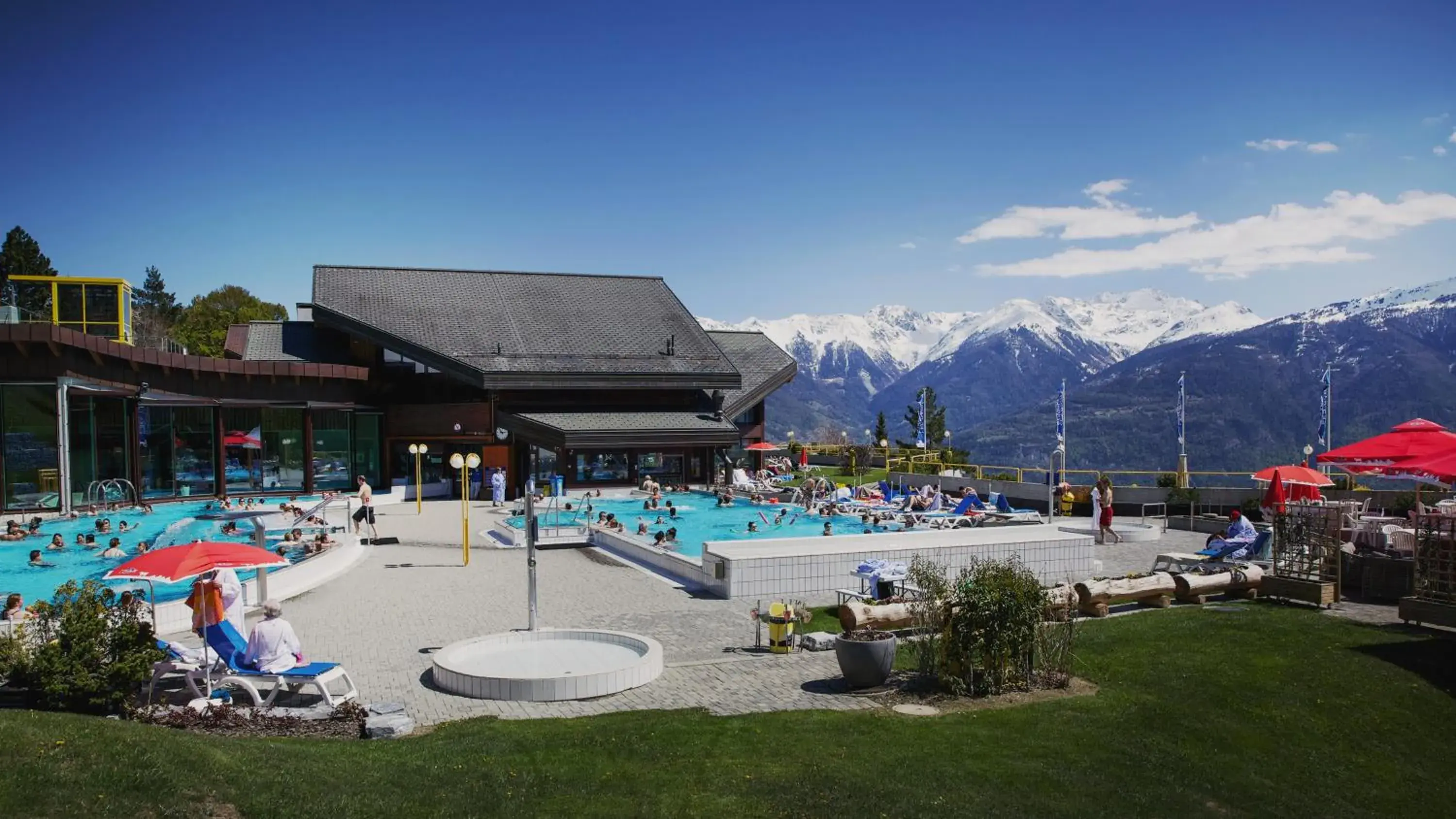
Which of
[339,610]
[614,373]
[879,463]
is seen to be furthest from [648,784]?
[879,463]

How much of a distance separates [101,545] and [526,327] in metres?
19.7

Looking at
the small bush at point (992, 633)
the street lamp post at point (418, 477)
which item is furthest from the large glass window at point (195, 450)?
the small bush at point (992, 633)

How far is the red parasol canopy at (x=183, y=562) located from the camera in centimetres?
956

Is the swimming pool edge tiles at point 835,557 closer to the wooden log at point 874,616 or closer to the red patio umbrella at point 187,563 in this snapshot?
the wooden log at point 874,616

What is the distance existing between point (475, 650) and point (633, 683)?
230 cm

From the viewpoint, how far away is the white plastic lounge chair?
30.6 feet

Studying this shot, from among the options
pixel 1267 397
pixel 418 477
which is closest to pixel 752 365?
pixel 418 477

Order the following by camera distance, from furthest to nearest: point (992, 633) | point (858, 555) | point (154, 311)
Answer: point (154, 311)
point (858, 555)
point (992, 633)

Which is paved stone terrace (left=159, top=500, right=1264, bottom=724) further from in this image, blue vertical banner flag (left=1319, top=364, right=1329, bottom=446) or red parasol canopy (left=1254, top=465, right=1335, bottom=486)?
blue vertical banner flag (left=1319, top=364, right=1329, bottom=446)

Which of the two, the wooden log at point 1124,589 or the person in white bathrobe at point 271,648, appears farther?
the wooden log at point 1124,589

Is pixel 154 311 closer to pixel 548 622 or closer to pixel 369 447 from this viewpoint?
pixel 369 447

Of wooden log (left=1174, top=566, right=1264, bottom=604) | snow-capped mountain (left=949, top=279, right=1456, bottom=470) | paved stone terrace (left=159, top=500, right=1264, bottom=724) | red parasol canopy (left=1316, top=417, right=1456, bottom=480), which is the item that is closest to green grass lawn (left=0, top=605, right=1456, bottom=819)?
paved stone terrace (left=159, top=500, right=1264, bottom=724)

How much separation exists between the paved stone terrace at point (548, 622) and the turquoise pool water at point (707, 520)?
3974mm

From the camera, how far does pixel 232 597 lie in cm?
1048
